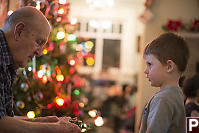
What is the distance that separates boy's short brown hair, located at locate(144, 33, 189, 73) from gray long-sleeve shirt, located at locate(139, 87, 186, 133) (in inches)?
4.3

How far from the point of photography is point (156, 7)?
372 cm

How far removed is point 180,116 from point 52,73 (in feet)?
5.23

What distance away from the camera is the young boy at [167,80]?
3.35 feet

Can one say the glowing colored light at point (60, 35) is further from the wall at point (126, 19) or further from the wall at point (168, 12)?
the wall at point (126, 19)

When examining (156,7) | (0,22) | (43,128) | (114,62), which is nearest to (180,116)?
(43,128)

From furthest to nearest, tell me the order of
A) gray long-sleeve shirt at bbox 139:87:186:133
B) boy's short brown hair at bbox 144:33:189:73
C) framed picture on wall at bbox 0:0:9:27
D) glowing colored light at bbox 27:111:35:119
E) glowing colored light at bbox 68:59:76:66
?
glowing colored light at bbox 68:59:76:66
glowing colored light at bbox 27:111:35:119
framed picture on wall at bbox 0:0:9:27
boy's short brown hair at bbox 144:33:189:73
gray long-sleeve shirt at bbox 139:87:186:133

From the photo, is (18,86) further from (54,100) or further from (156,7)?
(156,7)

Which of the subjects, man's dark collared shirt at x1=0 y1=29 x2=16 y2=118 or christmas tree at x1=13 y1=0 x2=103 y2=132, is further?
christmas tree at x1=13 y1=0 x2=103 y2=132

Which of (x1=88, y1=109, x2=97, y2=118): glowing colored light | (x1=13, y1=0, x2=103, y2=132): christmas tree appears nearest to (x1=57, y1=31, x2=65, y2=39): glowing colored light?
(x1=13, y1=0, x2=103, y2=132): christmas tree

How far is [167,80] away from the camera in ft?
3.62

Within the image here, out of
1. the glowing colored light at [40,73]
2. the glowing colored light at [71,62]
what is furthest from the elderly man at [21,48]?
the glowing colored light at [71,62]

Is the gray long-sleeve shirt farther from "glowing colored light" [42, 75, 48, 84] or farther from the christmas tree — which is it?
"glowing colored light" [42, 75, 48, 84]

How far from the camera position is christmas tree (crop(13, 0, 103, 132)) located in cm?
178

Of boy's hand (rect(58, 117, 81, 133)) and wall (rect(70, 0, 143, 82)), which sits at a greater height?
wall (rect(70, 0, 143, 82))
